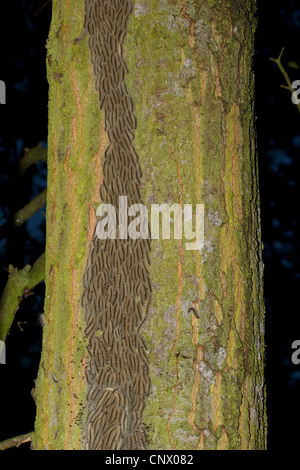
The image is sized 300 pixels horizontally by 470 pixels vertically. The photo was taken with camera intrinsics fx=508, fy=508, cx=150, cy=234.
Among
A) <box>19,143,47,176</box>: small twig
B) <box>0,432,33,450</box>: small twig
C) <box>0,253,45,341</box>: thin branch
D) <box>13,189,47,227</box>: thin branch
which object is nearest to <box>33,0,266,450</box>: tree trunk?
<box>0,432,33,450</box>: small twig

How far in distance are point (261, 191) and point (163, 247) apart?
2.11 m

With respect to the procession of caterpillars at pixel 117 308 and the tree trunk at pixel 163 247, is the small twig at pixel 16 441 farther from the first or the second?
the procession of caterpillars at pixel 117 308

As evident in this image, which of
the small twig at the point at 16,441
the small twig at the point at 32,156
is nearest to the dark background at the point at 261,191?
the small twig at the point at 32,156

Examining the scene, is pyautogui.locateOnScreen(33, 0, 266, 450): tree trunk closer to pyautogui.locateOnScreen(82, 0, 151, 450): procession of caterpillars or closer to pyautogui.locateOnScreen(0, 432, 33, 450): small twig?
pyautogui.locateOnScreen(82, 0, 151, 450): procession of caterpillars

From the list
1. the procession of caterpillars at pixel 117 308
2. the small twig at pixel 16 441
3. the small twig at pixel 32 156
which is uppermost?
the small twig at pixel 32 156

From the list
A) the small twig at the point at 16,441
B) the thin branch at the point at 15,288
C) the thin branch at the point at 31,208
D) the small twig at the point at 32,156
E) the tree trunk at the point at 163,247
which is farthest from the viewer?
the small twig at the point at 32,156

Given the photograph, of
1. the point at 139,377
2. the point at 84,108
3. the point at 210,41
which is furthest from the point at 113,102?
the point at 139,377

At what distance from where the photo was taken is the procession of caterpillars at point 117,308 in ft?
2.97

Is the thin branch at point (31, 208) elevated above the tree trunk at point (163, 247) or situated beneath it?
elevated above

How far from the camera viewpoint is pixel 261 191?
2924mm

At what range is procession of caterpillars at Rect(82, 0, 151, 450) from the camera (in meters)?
0.91

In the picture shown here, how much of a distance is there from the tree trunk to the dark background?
1926 mm

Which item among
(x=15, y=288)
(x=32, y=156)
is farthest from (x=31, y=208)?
(x=15, y=288)

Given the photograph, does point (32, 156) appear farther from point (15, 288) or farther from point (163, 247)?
point (163, 247)
